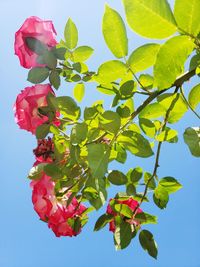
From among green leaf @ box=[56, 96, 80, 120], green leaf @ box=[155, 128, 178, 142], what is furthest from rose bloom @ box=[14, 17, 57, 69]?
green leaf @ box=[155, 128, 178, 142]

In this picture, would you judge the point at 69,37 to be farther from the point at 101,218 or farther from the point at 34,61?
the point at 101,218

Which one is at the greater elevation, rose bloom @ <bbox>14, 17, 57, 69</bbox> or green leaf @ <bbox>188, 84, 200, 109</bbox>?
rose bloom @ <bbox>14, 17, 57, 69</bbox>

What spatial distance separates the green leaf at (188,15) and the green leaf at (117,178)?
56 centimetres

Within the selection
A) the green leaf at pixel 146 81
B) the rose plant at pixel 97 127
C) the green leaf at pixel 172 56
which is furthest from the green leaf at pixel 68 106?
the green leaf at pixel 172 56

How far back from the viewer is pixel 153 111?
1010 mm

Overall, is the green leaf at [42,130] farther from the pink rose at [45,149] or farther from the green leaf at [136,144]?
the green leaf at [136,144]

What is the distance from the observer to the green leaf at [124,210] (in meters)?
1.23

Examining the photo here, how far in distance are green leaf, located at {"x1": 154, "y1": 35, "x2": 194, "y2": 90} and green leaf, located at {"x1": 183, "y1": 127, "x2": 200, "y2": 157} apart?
189mm

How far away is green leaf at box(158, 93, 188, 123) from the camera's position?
3.13 feet

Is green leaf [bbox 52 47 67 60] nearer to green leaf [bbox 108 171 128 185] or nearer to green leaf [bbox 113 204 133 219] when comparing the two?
green leaf [bbox 108 171 128 185]

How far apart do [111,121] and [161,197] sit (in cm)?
32

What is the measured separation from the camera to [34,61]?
3.51ft

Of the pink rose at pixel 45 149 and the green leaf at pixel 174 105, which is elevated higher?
the pink rose at pixel 45 149

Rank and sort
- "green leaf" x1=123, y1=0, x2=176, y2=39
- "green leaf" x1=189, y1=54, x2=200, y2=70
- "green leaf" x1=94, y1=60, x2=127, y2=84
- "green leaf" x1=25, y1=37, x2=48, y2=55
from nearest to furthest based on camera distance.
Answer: "green leaf" x1=123, y1=0, x2=176, y2=39 < "green leaf" x1=189, y1=54, x2=200, y2=70 < "green leaf" x1=94, y1=60, x2=127, y2=84 < "green leaf" x1=25, y1=37, x2=48, y2=55
